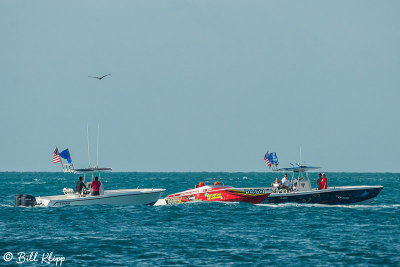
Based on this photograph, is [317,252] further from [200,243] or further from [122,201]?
[122,201]

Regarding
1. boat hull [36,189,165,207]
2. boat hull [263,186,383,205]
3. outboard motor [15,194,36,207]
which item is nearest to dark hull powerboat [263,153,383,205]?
boat hull [263,186,383,205]

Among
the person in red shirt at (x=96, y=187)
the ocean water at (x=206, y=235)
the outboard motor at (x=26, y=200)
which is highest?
the person in red shirt at (x=96, y=187)

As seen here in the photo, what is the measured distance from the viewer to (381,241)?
2714cm

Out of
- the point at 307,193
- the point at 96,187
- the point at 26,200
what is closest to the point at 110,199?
the point at 96,187

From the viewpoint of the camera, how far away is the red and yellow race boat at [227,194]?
140 ft

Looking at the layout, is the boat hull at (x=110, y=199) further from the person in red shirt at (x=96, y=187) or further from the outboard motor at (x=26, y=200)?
the person in red shirt at (x=96, y=187)

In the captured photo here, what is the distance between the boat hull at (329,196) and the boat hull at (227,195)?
728mm

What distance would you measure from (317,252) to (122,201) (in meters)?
20.0

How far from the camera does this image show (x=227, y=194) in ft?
141

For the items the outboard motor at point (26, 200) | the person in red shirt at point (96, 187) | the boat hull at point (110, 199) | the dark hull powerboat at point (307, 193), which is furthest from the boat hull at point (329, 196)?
the outboard motor at point (26, 200)

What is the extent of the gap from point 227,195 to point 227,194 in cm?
8

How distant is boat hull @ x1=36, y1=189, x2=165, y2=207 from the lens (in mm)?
40031

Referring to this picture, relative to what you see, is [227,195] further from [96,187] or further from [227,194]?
[96,187]

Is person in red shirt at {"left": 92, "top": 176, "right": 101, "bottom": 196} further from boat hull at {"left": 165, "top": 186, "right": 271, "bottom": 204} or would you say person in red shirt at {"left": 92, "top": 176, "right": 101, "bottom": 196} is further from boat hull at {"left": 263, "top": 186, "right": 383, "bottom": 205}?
boat hull at {"left": 263, "top": 186, "right": 383, "bottom": 205}
